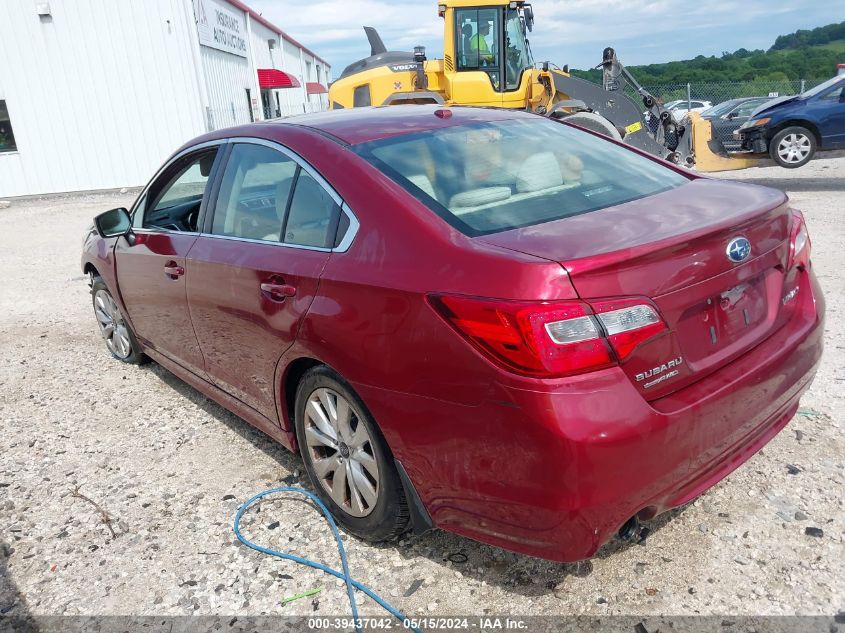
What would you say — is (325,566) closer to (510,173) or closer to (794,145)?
(510,173)

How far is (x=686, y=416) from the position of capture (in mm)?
2164

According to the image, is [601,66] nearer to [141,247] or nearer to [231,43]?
[141,247]

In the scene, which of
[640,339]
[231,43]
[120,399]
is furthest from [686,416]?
[231,43]

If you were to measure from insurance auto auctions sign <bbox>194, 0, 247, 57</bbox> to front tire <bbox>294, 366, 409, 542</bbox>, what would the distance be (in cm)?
1922

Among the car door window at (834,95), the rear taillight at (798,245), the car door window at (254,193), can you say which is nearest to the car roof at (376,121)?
the car door window at (254,193)

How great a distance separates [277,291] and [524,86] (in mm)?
10877

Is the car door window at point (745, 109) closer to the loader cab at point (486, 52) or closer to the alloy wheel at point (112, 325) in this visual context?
the loader cab at point (486, 52)

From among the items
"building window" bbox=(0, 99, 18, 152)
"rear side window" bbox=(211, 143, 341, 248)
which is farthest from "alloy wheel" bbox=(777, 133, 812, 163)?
"building window" bbox=(0, 99, 18, 152)

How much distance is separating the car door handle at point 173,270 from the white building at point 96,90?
16.4 m

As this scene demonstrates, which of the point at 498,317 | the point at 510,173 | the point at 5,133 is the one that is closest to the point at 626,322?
the point at 498,317

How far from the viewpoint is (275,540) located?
3.00 metres

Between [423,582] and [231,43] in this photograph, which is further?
[231,43]

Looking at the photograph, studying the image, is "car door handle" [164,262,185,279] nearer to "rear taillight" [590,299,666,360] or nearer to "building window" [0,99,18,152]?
"rear taillight" [590,299,666,360]

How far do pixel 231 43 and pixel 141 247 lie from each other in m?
22.9
